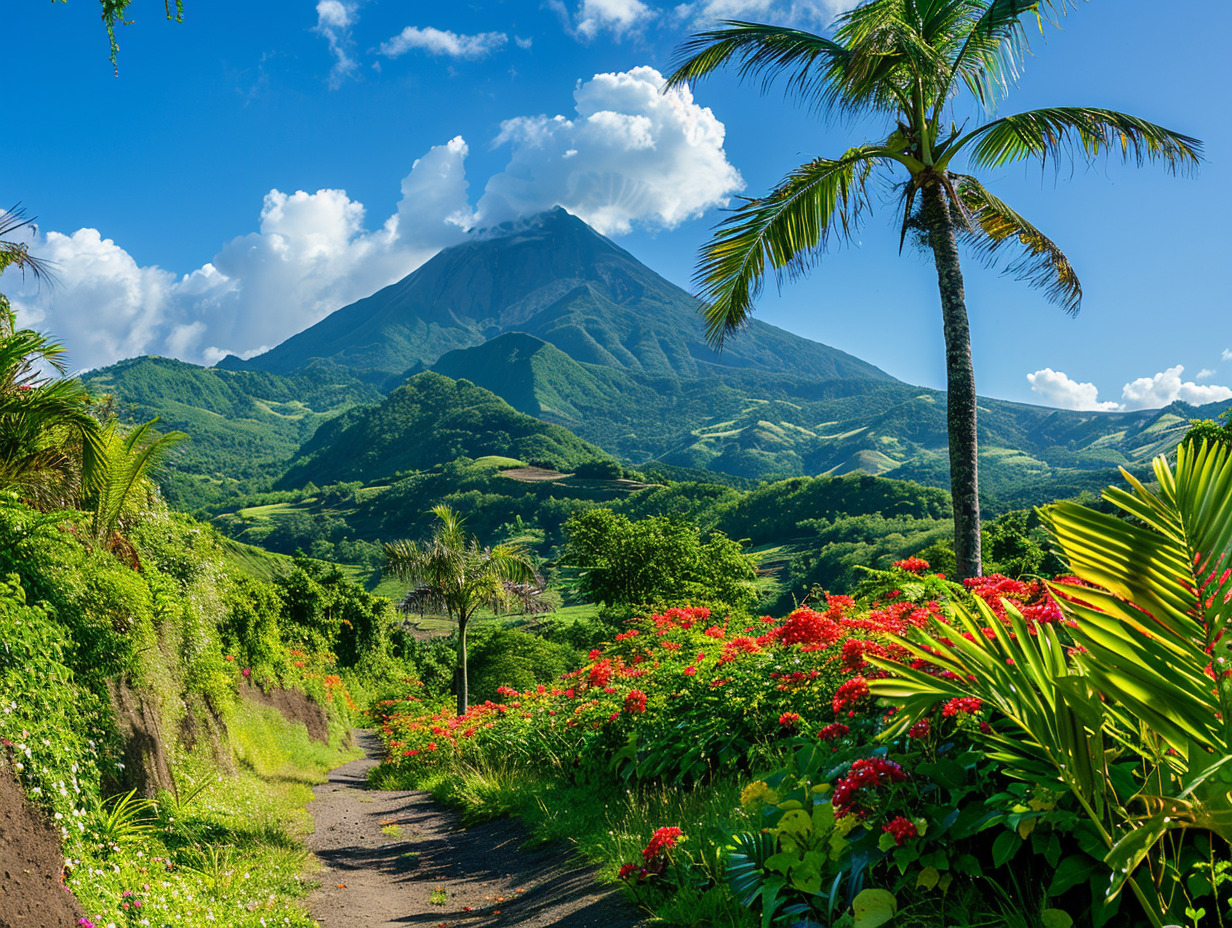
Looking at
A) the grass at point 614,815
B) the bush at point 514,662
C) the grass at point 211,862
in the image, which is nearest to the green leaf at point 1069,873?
the grass at point 614,815

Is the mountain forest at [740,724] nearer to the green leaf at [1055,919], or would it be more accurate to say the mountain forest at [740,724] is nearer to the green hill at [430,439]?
the green leaf at [1055,919]

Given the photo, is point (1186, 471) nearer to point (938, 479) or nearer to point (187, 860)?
point (187, 860)

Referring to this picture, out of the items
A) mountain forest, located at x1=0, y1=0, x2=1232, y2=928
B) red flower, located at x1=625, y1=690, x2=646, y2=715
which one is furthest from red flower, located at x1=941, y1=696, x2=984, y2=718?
red flower, located at x1=625, y1=690, x2=646, y2=715

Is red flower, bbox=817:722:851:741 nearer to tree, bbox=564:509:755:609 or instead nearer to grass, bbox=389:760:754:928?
grass, bbox=389:760:754:928

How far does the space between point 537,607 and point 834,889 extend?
1753cm

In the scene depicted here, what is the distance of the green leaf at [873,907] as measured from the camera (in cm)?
234

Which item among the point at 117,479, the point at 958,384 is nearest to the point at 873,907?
the point at 958,384

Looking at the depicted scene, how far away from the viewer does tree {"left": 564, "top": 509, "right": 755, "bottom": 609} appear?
18.1m

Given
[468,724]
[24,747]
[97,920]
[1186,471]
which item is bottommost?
[468,724]

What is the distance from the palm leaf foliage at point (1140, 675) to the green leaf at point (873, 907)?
0.59 metres

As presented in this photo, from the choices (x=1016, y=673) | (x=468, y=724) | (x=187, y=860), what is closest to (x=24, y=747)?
(x=187, y=860)

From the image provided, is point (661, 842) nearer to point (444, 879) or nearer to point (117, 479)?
point (444, 879)

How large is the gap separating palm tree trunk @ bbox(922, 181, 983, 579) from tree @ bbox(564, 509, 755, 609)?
11300 millimetres

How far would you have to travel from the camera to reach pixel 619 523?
20031mm
